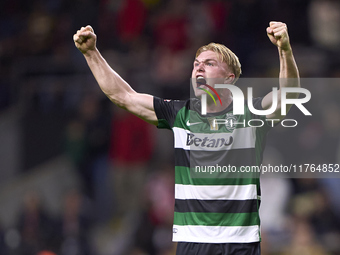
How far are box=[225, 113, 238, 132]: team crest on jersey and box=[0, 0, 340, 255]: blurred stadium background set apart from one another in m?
3.21

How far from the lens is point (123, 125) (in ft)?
28.0

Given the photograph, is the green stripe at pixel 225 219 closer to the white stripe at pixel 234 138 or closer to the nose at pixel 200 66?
the white stripe at pixel 234 138

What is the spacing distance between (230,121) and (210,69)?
1.30 ft

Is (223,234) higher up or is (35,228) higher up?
(223,234)

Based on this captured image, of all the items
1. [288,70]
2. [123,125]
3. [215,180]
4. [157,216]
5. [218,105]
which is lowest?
[157,216]

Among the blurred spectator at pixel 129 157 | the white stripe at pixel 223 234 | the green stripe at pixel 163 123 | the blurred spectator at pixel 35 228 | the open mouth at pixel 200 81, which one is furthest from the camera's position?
the blurred spectator at pixel 129 157

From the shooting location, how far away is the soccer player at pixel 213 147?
375 centimetres

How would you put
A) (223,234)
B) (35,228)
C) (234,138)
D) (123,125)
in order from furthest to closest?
(123,125), (35,228), (234,138), (223,234)

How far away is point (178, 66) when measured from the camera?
884 centimetres

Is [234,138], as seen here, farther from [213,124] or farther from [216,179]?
[216,179]

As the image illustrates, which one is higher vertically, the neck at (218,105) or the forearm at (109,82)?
the forearm at (109,82)

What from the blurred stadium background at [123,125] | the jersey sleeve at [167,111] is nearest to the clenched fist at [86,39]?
the jersey sleeve at [167,111]

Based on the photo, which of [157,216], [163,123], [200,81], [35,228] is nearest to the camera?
[200,81]

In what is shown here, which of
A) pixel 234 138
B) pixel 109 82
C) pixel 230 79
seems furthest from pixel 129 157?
pixel 234 138
